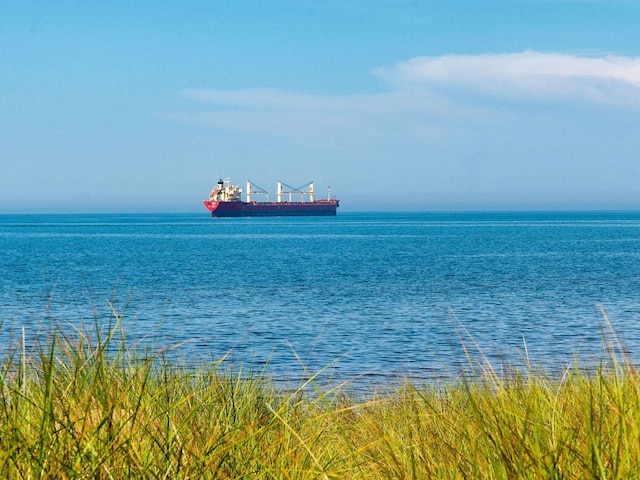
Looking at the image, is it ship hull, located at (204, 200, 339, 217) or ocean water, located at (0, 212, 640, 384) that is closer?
ocean water, located at (0, 212, 640, 384)

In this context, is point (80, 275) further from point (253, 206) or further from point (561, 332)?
point (253, 206)

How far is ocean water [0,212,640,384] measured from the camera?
1595cm

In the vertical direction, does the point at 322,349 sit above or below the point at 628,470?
below

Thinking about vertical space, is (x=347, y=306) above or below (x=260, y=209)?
below

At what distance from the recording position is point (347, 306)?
92.7 feet

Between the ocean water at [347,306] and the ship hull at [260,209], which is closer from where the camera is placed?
the ocean water at [347,306]

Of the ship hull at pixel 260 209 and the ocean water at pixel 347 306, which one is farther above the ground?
the ship hull at pixel 260 209

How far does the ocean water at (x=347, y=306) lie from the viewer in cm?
1595

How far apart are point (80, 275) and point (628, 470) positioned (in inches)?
1664

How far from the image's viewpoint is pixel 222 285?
120 feet

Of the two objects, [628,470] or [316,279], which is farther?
[316,279]

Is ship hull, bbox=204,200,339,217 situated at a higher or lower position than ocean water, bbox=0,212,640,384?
higher

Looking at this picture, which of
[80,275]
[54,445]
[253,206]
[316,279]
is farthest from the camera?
[253,206]

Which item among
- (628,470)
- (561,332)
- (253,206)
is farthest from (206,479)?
(253,206)
